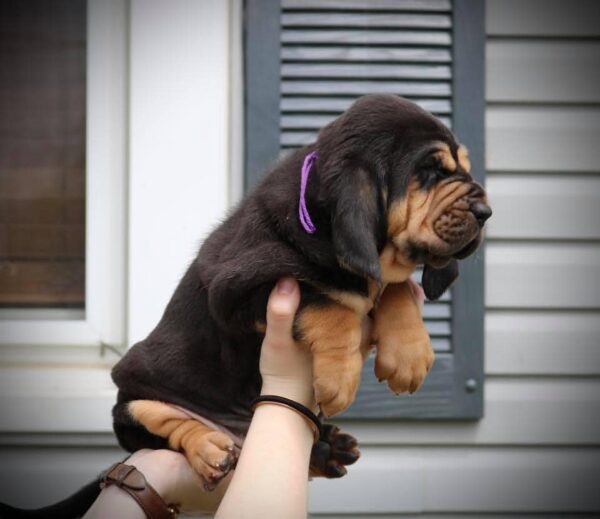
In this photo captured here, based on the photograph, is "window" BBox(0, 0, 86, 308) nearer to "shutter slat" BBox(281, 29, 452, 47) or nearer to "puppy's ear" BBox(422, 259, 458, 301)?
"shutter slat" BBox(281, 29, 452, 47)

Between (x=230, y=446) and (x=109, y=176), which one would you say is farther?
(x=109, y=176)

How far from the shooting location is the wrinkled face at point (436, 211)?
5.90 feet

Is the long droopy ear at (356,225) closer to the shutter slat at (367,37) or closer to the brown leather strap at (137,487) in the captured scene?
the brown leather strap at (137,487)

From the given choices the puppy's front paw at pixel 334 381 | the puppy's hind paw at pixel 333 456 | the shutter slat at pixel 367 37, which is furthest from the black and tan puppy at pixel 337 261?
the shutter slat at pixel 367 37

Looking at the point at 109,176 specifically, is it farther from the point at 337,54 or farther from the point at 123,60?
the point at 337,54

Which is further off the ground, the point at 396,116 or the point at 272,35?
the point at 272,35

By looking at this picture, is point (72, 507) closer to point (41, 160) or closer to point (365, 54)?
point (41, 160)

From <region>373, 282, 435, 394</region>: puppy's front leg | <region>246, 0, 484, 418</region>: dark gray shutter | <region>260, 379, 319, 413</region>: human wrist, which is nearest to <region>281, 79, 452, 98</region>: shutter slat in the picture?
<region>246, 0, 484, 418</region>: dark gray shutter

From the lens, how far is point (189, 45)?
10.8 feet

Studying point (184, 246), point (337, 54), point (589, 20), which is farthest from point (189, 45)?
point (589, 20)

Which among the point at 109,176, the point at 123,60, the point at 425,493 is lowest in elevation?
the point at 425,493

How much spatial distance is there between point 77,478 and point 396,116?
2.17m

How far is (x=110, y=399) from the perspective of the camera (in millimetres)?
3275

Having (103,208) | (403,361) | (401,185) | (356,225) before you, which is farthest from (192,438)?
(103,208)
